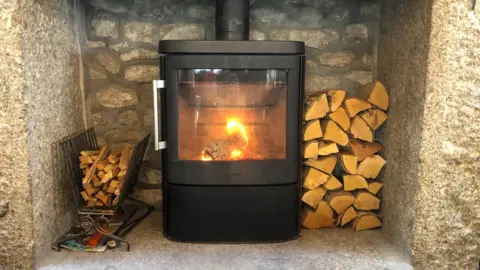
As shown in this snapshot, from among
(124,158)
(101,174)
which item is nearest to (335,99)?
(124,158)

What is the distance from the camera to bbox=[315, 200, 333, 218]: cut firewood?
7.03 ft

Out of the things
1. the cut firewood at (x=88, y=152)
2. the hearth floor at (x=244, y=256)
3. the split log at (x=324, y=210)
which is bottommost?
the hearth floor at (x=244, y=256)

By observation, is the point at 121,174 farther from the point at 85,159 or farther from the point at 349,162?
the point at 349,162

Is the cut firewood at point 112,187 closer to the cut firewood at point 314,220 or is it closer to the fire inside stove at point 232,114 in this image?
the fire inside stove at point 232,114

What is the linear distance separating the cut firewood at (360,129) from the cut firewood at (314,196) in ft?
0.92

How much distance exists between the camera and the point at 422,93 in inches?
68.5

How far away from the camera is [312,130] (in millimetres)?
2061

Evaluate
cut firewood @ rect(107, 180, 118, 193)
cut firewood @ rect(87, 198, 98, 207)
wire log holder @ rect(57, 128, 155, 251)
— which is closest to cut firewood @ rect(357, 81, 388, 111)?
wire log holder @ rect(57, 128, 155, 251)

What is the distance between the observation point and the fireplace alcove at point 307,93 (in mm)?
1702

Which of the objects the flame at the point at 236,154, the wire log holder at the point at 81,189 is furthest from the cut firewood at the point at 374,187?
the wire log holder at the point at 81,189

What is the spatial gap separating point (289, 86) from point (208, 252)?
72 centimetres

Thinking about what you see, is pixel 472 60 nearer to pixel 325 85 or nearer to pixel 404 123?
pixel 404 123

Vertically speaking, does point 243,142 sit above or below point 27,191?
above

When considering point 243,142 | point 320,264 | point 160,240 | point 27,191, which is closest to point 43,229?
point 27,191
